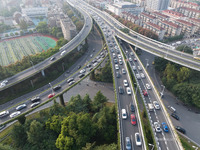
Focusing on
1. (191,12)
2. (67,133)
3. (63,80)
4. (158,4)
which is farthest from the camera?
(158,4)

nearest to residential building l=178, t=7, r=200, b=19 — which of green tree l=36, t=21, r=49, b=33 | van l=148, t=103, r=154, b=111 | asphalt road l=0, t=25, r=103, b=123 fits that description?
asphalt road l=0, t=25, r=103, b=123

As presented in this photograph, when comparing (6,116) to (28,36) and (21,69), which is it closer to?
(21,69)

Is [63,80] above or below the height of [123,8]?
below

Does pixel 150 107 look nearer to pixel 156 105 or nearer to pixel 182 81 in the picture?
pixel 156 105

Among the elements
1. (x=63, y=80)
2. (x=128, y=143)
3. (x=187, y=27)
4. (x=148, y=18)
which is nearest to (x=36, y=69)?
(x=63, y=80)

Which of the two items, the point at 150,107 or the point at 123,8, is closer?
the point at 150,107

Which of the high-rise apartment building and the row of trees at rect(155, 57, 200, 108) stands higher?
the high-rise apartment building

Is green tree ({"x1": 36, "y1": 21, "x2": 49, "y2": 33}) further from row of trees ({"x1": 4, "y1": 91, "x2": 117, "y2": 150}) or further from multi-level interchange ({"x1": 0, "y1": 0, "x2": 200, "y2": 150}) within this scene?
row of trees ({"x1": 4, "y1": 91, "x2": 117, "y2": 150})
